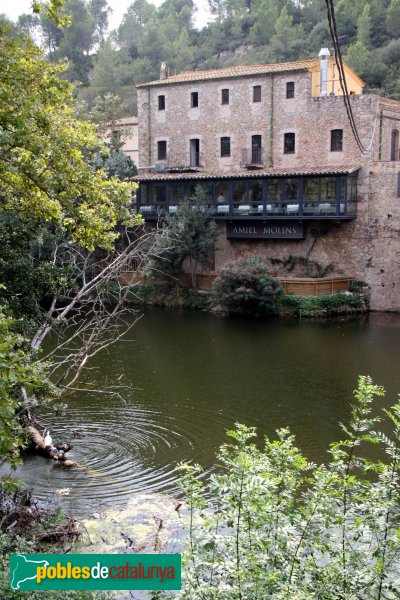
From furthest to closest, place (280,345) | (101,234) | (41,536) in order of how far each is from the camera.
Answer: (280,345), (101,234), (41,536)

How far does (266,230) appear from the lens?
34.7m

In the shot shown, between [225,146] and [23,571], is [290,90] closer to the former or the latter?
[225,146]

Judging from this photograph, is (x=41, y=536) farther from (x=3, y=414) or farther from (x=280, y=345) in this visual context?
(x=280, y=345)

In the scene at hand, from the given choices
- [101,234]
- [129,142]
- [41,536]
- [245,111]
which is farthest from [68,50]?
[41,536]

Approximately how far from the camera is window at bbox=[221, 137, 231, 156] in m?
36.5

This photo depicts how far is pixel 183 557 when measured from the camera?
19.9ft

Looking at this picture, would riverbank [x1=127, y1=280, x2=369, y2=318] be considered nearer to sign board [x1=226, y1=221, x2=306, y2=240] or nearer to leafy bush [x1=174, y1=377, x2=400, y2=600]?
sign board [x1=226, y1=221, x2=306, y2=240]

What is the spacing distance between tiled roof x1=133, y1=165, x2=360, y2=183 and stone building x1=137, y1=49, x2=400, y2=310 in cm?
6

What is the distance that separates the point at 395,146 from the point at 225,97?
9.37 m

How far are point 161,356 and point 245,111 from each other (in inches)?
688

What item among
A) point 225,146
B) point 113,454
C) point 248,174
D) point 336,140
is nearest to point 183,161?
point 225,146

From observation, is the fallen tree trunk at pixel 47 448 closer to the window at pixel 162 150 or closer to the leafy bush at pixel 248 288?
the leafy bush at pixel 248 288

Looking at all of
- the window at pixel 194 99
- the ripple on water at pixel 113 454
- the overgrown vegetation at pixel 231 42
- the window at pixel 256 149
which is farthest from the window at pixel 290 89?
the ripple on water at pixel 113 454

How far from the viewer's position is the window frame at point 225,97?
3616 centimetres
